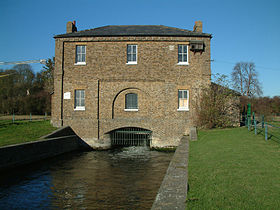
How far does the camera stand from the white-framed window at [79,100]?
1995cm

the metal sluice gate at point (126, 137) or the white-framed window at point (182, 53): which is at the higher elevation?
the white-framed window at point (182, 53)

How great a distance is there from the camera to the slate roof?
62.7 feet

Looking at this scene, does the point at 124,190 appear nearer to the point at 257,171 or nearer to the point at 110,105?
the point at 257,171

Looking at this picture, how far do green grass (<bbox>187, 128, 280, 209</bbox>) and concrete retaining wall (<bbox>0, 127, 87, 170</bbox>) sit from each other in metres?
8.95

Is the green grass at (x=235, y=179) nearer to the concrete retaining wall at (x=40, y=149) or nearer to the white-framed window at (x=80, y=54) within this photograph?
the concrete retaining wall at (x=40, y=149)

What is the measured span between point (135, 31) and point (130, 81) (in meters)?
4.53

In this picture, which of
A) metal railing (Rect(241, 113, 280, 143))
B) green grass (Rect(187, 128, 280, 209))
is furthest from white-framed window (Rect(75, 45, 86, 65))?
metal railing (Rect(241, 113, 280, 143))

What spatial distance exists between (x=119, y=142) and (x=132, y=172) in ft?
31.1

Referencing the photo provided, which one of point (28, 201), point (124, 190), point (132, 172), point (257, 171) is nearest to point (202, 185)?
point (257, 171)

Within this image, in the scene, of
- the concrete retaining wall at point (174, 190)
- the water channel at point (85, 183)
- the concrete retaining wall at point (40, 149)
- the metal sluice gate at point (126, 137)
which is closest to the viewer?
the concrete retaining wall at point (174, 190)

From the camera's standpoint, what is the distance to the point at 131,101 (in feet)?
64.4

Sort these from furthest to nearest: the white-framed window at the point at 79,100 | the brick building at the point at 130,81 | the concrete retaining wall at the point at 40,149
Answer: the white-framed window at the point at 79,100
the brick building at the point at 130,81
the concrete retaining wall at the point at 40,149

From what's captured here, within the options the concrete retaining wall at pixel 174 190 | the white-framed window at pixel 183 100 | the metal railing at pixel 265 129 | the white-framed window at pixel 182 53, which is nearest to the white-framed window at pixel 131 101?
the white-framed window at pixel 183 100

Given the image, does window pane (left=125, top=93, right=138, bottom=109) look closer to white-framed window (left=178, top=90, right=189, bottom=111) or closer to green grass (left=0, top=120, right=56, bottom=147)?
white-framed window (left=178, top=90, right=189, bottom=111)
